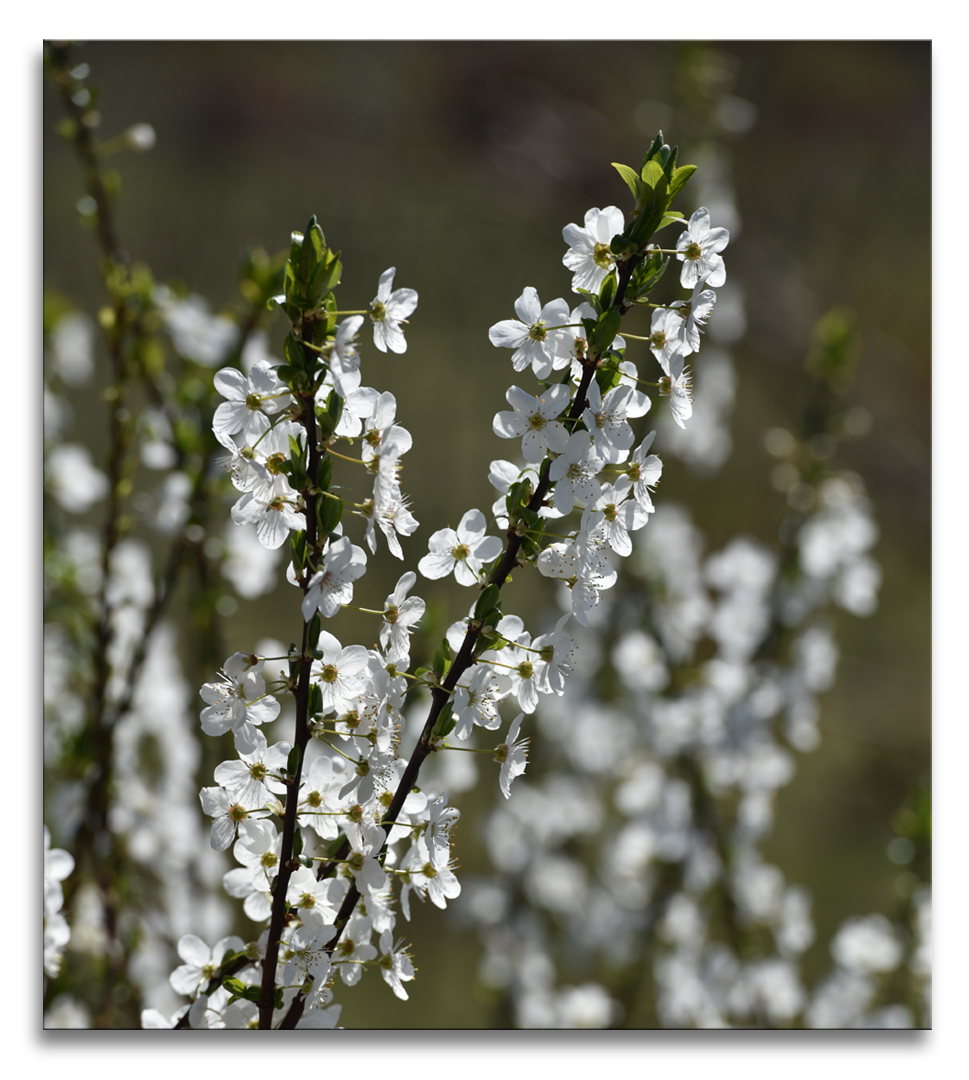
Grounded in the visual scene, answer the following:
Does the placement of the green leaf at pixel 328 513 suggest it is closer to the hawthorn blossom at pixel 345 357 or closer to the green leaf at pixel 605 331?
the hawthorn blossom at pixel 345 357

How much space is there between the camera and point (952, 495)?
1.75m

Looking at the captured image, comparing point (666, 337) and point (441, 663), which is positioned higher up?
point (666, 337)

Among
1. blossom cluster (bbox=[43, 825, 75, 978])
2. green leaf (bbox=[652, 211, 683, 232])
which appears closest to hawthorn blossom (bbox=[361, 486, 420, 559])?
green leaf (bbox=[652, 211, 683, 232])

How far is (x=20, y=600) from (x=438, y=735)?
1.04m

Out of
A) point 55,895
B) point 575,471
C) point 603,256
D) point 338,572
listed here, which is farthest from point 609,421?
point 55,895

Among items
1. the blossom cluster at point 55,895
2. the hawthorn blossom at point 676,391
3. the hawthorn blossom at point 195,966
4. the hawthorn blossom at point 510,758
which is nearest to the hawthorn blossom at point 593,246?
the hawthorn blossom at point 676,391

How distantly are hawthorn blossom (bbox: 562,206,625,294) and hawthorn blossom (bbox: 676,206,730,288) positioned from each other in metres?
0.06

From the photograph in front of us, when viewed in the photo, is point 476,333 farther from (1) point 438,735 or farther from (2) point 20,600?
(1) point 438,735

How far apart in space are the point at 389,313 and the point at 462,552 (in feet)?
0.77

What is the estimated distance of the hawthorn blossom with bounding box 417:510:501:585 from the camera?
2.68 feet

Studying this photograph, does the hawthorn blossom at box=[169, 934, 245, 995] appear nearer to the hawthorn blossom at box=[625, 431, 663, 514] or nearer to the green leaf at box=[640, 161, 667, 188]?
the hawthorn blossom at box=[625, 431, 663, 514]

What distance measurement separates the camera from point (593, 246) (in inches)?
31.2

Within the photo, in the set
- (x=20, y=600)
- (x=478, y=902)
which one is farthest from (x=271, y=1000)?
(x=478, y=902)

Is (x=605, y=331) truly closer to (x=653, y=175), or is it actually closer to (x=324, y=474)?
(x=653, y=175)
